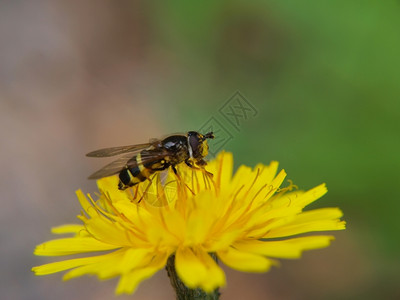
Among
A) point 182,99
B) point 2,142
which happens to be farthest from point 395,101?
point 2,142

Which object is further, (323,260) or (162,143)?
(323,260)

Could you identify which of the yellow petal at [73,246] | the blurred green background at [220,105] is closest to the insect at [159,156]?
the yellow petal at [73,246]

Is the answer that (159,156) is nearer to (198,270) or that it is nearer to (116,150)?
(116,150)

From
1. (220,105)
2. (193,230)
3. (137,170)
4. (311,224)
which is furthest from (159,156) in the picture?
(220,105)

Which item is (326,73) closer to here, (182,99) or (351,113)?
(351,113)

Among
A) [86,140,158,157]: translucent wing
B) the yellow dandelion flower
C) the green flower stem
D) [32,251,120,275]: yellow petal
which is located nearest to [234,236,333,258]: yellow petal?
the yellow dandelion flower

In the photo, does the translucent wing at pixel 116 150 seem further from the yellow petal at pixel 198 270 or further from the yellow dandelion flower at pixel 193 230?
the yellow petal at pixel 198 270

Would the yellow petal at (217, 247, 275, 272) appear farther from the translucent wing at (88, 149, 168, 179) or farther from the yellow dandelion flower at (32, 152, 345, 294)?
the translucent wing at (88, 149, 168, 179)
